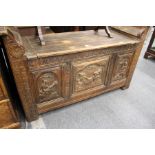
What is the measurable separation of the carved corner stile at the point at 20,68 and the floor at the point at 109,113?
0.20 metres

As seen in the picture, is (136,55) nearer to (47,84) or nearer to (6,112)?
(47,84)

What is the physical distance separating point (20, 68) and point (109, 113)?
101cm

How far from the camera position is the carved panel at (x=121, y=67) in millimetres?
1557

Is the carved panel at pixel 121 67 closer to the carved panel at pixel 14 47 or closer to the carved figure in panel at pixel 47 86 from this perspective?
the carved figure in panel at pixel 47 86

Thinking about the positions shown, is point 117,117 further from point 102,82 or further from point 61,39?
point 61,39

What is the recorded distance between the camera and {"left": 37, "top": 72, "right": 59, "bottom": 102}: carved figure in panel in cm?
A: 125

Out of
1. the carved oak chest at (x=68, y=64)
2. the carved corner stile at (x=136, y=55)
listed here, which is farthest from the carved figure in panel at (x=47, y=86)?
the carved corner stile at (x=136, y=55)

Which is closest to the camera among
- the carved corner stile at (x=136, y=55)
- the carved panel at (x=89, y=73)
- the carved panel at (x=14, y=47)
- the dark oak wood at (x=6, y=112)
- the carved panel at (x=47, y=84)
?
the carved panel at (x=14, y=47)

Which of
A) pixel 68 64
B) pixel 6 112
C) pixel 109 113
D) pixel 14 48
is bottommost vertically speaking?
pixel 109 113

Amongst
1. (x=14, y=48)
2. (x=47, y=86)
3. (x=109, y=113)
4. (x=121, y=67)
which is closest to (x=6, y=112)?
(x=47, y=86)

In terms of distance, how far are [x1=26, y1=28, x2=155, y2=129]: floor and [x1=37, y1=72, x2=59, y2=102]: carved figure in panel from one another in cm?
25

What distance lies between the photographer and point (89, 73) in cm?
146

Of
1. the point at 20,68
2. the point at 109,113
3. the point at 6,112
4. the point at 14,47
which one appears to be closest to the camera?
the point at 14,47
